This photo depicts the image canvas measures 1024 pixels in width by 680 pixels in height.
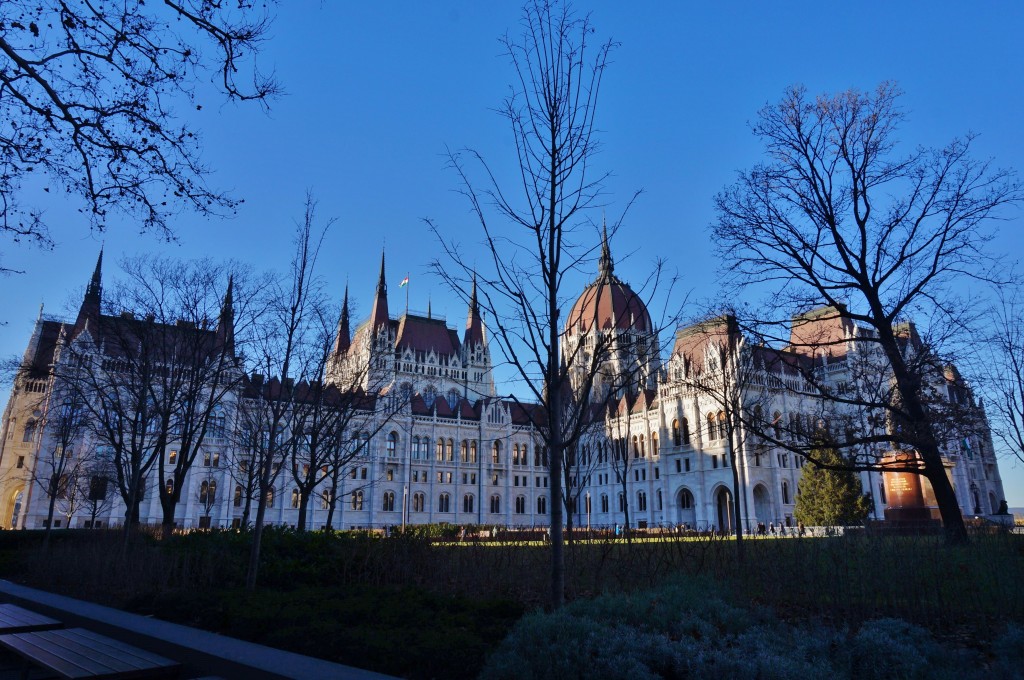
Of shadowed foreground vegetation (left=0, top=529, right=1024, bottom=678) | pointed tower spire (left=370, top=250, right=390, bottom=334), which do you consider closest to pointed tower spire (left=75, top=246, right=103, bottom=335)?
shadowed foreground vegetation (left=0, top=529, right=1024, bottom=678)

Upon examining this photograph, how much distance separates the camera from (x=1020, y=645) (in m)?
5.22

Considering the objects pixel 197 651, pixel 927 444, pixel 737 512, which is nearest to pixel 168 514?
pixel 737 512

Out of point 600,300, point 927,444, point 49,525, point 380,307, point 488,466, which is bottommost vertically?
point 49,525

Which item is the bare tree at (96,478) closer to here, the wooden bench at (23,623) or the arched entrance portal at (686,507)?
the wooden bench at (23,623)

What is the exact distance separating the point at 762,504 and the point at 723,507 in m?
3.43

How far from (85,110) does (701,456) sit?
193 ft

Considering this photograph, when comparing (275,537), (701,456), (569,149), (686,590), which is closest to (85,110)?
(569,149)

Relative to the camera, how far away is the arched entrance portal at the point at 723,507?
57634mm

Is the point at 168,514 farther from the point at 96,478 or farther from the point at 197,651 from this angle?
the point at 197,651

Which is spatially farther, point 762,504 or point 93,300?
point 762,504

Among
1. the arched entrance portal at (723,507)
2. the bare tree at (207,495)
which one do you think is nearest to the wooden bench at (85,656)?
the bare tree at (207,495)

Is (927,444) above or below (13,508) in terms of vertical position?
above

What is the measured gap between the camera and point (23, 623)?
727cm

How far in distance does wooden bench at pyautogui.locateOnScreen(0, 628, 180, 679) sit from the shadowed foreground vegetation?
1499 mm
